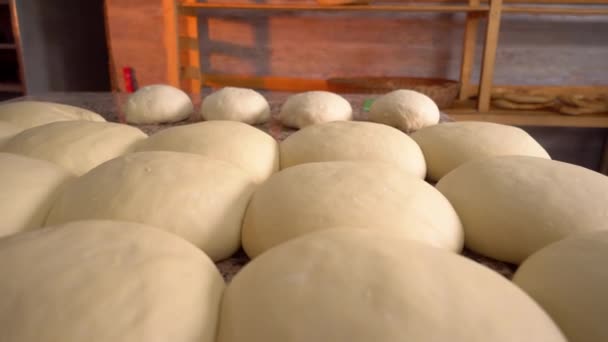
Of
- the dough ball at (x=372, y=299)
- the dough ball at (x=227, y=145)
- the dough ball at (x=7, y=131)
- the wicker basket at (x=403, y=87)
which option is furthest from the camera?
the wicker basket at (x=403, y=87)

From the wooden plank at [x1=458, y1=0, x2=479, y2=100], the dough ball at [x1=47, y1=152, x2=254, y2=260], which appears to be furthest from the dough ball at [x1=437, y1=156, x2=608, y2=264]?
the wooden plank at [x1=458, y1=0, x2=479, y2=100]

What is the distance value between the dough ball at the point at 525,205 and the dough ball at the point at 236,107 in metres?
0.84

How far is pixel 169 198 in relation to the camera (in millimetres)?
624

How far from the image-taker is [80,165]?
0.88 meters

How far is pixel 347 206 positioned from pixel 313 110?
803 millimetres

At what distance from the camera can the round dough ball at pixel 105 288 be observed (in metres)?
0.39

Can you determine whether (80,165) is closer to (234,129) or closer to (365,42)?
(234,129)

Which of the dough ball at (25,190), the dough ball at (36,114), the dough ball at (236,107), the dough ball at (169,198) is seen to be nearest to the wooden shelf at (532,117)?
the dough ball at (236,107)

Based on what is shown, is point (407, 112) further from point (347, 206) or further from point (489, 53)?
point (489, 53)

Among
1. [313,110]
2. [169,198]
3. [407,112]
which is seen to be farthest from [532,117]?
[169,198]

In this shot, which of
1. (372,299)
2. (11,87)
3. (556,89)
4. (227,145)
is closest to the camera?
(372,299)

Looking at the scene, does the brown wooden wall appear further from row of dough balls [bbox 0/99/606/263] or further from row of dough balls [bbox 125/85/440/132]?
row of dough balls [bbox 0/99/606/263]

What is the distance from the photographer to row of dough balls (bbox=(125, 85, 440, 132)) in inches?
52.7

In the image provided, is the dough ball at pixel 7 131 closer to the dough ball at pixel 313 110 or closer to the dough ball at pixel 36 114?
the dough ball at pixel 36 114
